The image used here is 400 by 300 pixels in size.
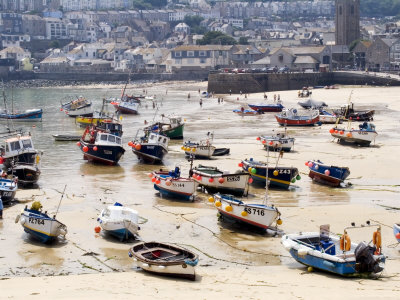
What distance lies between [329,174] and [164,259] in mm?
11844

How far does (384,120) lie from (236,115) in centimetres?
1295

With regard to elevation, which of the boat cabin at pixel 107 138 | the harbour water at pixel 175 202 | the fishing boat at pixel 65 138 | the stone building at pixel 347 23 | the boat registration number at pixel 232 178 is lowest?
the fishing boat at pixel 65 138

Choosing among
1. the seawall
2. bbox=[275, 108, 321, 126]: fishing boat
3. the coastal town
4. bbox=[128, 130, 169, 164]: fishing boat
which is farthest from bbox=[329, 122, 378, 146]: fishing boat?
the seawall

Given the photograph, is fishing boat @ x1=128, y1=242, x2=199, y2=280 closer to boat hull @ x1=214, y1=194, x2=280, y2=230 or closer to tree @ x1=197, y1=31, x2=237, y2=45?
boat hull @ x1=214, y1=194, x2=280, y2=230

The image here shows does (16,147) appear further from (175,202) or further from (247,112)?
(247,112)

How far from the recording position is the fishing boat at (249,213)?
22156 mm

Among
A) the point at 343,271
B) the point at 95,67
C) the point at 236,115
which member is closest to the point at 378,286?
the point at 343,271

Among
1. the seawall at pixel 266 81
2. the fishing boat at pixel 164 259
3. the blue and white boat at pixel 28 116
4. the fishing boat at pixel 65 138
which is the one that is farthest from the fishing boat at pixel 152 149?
the seawall at pixel 266 81

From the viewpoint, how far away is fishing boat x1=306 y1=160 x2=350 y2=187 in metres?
29.1

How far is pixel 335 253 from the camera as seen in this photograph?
19.2 metres

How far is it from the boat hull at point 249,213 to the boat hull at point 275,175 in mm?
5415

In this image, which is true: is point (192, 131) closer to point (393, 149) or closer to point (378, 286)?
point (393, 149)

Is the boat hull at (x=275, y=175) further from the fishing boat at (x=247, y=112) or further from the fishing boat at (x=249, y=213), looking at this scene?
the fishing boat at (x=247, y=112)

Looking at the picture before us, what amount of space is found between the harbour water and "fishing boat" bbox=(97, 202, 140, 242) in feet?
0.89
